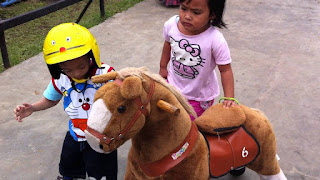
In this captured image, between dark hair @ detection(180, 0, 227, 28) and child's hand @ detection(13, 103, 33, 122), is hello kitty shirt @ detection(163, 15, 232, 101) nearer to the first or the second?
dark hair @ detection(180, 0, 227, 28)

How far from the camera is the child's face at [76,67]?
6.42ft

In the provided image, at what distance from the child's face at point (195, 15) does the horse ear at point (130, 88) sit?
776 mm

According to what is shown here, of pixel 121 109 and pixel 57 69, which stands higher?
pixel 121 109

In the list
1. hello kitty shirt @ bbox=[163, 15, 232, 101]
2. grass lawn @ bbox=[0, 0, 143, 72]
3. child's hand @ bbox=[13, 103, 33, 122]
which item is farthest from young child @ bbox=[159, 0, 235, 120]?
grass lawn @ bbox=[0, 0, 143, 72]

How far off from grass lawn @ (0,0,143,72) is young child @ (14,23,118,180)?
2.42 metres

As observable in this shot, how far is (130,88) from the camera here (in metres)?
1.48

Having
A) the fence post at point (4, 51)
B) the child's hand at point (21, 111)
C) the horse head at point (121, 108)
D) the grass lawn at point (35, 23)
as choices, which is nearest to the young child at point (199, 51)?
the horse head at point (121, 108)

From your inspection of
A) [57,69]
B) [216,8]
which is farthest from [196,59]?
[57,69]

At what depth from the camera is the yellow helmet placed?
6.20 feet

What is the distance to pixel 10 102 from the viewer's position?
3611mm

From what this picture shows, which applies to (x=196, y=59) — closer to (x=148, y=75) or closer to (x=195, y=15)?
(x=195, y=15)

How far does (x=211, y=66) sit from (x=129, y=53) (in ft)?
8.10

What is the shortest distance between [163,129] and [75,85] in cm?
68

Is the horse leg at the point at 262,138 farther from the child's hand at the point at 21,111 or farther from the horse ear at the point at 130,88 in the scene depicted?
the child's hand at the point at 21,111
